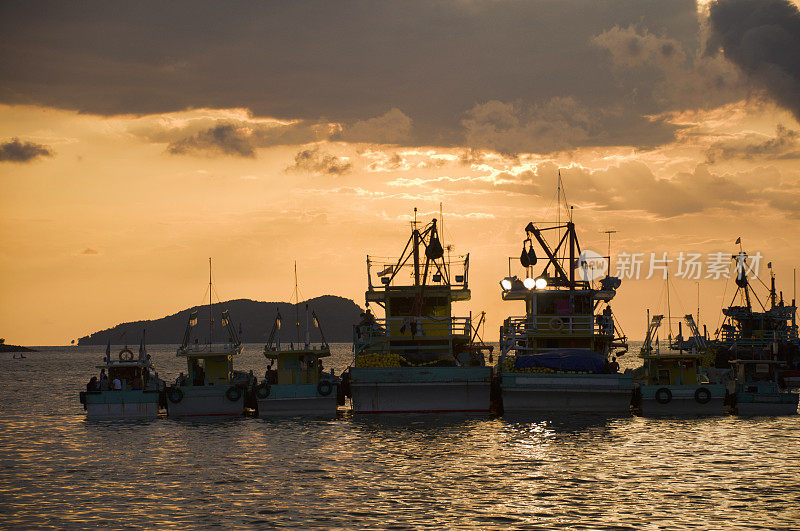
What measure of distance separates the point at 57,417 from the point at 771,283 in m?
86.8

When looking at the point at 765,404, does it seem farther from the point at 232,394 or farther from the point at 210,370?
the point at 210,370

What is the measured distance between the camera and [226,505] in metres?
31.3

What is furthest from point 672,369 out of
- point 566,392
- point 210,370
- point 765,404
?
point 210,370

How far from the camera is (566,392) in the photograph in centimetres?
5041

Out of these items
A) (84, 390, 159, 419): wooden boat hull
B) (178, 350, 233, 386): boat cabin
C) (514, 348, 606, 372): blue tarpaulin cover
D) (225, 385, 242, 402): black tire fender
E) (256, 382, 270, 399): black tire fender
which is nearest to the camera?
Result: (514, 348, 606, 372): blue tarpaulin cover

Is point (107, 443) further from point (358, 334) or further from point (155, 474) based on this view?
point (358, 334)

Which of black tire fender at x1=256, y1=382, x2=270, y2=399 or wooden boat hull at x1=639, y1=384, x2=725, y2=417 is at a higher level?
black tire fender at x1=256, y1=382, x2=270, y2=399

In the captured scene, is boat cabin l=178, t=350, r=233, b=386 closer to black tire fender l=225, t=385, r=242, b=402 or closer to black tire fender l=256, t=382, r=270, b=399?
black tire fender l=225, t=385, r=242, b=402

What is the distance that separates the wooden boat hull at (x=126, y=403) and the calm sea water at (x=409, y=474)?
87 cm

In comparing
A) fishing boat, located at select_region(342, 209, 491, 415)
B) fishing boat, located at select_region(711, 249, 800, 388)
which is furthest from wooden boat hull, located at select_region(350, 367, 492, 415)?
fishing boat, located at select_region(711, 249, 800, 388)

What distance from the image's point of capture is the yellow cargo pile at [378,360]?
170 ft

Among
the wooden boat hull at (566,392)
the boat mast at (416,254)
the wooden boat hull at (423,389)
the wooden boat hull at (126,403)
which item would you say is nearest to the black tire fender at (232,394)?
the wooden boat hull at (126,403)

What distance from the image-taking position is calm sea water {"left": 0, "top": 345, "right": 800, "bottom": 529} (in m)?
29.4

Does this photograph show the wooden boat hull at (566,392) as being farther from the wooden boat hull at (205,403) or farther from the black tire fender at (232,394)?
the wooden boat hull at (205,403)
